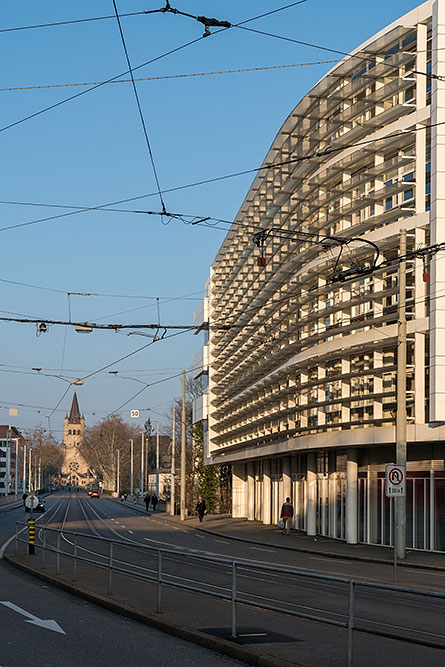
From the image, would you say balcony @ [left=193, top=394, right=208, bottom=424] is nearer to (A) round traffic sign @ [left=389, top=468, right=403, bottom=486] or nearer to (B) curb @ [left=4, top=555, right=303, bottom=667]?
(A) round traffic sign @ [left=389, top=468, right=403, bottom=486]

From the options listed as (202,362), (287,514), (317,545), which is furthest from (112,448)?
(317,545)

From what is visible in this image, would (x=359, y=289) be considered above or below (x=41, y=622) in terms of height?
above

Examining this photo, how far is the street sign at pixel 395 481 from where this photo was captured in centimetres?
2670

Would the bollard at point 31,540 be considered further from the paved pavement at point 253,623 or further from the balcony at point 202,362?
the balcony at point 202,362

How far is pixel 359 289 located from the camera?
125 feet

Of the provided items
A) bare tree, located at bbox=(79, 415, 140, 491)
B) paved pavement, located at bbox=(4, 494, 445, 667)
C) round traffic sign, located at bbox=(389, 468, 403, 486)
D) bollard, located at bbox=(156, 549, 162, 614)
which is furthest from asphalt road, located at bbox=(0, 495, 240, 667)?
bare tree, located at bbox=(79, 415, 140, 491)

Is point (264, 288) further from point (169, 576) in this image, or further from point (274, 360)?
point (169, 576)

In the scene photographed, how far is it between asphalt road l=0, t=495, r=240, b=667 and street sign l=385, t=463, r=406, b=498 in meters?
11.9

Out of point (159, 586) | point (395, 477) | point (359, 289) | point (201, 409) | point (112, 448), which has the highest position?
point (359, 289)

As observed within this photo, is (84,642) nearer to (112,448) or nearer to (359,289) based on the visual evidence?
(359,289)

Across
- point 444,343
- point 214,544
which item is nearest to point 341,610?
point 444,343

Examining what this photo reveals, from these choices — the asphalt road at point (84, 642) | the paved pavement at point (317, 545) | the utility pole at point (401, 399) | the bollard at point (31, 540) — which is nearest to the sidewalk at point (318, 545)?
the paved pavement at point (317, 545)

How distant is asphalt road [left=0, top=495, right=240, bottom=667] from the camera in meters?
10.7

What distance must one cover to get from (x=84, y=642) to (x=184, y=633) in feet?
4.34
